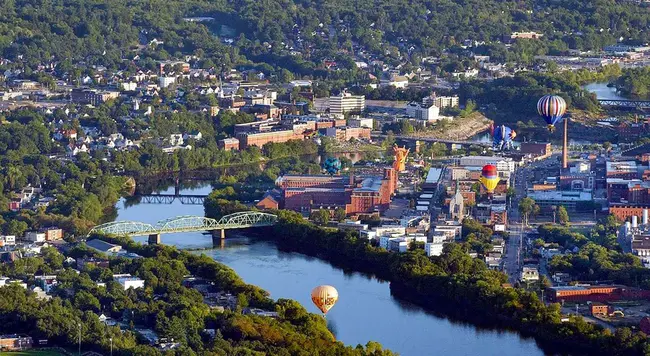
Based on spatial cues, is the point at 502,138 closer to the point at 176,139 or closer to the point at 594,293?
the point at 176,139

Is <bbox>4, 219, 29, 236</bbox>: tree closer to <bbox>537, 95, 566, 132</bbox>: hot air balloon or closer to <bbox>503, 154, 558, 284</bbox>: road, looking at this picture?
<bbox>503, 154, 558, 284</bbox>: road

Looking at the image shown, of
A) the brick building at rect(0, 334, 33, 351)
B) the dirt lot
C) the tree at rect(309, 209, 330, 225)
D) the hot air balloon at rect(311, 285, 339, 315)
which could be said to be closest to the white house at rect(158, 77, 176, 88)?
the dirt lot

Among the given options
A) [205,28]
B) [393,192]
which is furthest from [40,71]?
[393,192]

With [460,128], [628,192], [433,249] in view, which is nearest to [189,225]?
[433,249]

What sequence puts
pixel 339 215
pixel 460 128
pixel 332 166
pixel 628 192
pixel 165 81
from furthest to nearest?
1. pixel 165 81
2. pixel 460 128
3. pixel 332 166
4. pixel 628 192
5. pixel 339 215

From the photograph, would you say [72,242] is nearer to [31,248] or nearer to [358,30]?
[31,248]

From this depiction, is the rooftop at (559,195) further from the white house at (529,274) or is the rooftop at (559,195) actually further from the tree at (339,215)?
the white house at (529,274)

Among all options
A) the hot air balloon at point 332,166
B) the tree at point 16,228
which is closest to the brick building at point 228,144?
the hot air balloon at point 332,166
